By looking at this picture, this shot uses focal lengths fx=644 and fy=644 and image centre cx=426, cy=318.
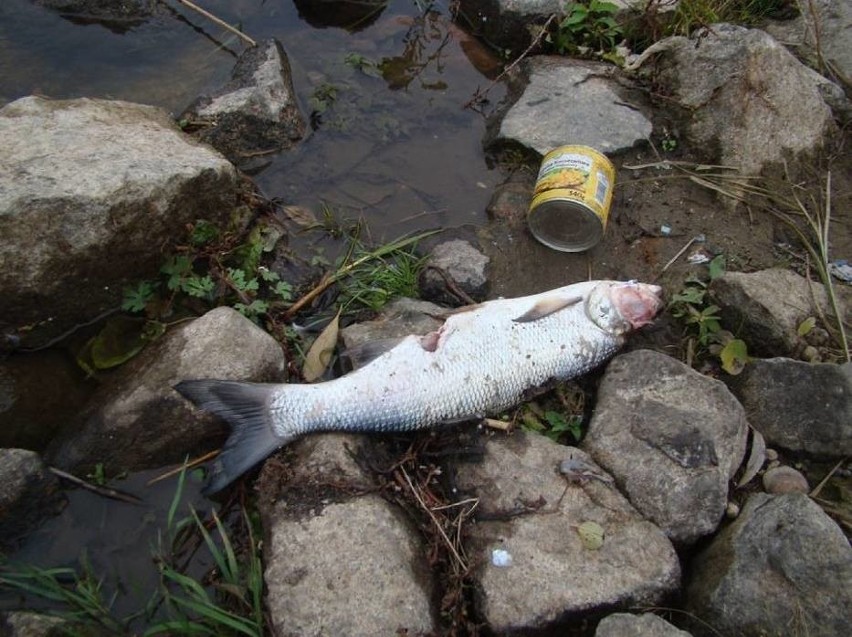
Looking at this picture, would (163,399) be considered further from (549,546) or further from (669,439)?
(669,439)

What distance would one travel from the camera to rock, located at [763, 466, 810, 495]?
3.56 meters

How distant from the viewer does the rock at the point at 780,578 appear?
280cm


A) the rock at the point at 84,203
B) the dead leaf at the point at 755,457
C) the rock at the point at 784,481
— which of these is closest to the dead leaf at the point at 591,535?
the dead leaf at the point at 755,457

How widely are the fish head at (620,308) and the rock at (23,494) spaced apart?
10.0ft

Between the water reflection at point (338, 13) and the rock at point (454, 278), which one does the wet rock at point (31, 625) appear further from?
the water reflection at point (338, 13)

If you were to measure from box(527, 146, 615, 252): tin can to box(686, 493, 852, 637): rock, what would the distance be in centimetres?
200

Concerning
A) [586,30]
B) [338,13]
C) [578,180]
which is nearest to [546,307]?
[578,180]

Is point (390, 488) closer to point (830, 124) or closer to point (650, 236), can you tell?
point (650, 236)

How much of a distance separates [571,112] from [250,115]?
8.26ft

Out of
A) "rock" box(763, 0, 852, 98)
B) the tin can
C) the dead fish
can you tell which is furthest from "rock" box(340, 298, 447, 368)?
"rock" box(763, 0, 852, 98)

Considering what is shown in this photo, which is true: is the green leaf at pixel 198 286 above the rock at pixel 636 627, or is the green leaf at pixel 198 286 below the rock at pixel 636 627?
above

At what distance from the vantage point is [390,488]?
11.1 ft

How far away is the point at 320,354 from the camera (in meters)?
3.97

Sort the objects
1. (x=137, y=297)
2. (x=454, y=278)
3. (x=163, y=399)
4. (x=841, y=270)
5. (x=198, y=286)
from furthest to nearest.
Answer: (x=841, y=270) < (x=454, y=278) < (x=198, y=286) < (x=137, y=297) < (x=163, y=399)
